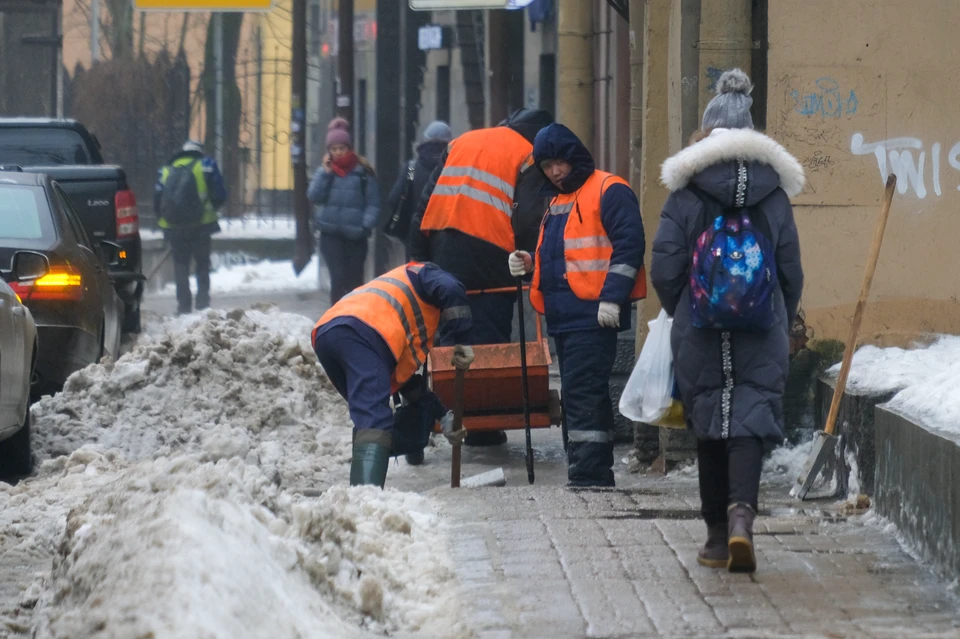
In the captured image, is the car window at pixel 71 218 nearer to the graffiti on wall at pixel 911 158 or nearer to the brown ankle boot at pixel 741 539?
the graffiti on wall at pixel 911 158

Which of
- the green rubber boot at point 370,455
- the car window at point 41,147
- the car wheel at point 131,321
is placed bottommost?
the green rubber boot at point 370,455

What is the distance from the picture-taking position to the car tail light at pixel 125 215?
43.0 feet

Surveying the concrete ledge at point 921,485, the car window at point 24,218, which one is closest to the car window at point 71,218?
the car window at point 24,218

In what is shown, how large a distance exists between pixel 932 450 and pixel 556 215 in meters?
2.61

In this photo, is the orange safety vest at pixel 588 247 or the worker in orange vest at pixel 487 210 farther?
the worker in orange vest at pixel 487 210

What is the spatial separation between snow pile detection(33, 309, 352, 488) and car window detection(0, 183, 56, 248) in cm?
83

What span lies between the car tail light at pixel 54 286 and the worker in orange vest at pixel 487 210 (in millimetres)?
2023

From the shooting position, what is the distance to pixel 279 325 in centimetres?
1284

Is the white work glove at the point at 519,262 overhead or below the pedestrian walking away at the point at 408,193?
below

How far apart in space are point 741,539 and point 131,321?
1015 centimetres

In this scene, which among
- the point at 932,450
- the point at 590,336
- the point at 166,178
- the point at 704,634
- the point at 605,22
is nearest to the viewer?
the point at 704,634

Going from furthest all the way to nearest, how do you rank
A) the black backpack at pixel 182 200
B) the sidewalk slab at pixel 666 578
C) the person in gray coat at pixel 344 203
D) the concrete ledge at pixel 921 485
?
1. the black backpack at pixel 182 200
2. the person in gray coat at pixel 344 203
3. the concrete ledge at pixel 921 485
4. the sidewalk slab at pixel 666 578

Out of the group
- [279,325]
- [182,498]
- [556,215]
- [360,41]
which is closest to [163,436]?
[556,215]

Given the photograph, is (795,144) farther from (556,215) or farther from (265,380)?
(265,380)
